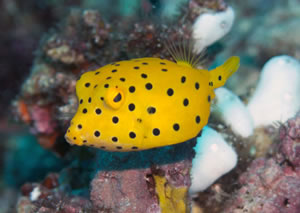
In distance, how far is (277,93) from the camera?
4.40m

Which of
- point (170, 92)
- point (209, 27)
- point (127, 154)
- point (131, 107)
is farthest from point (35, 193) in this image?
point (209, 27)

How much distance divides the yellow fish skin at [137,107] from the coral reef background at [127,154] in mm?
670

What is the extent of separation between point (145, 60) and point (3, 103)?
26.3 feet

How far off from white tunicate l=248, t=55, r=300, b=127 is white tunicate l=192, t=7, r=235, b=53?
0.90 meters

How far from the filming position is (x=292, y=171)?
3279 mm

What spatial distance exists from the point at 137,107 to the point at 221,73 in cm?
91

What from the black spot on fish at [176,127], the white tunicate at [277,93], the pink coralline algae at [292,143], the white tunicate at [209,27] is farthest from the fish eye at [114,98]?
the white tunicate at [277,93]

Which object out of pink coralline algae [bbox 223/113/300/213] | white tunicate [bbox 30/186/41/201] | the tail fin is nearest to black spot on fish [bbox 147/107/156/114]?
the tail fin

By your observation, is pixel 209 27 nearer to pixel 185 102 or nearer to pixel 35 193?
pixel 185 102

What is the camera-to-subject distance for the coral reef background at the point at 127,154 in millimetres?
2863

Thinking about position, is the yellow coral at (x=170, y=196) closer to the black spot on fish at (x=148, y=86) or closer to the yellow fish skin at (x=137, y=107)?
the yellow fish skin at (x=137, y=107)

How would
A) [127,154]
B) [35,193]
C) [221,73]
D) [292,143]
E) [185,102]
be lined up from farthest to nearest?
1. [35,193]
2. [292,143]
3. [127,154]
4. [221,73]
5. [185,102]

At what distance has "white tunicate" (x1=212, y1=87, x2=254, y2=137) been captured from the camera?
4.09 meters

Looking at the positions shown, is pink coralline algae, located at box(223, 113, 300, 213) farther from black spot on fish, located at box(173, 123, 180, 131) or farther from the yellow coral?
black spot on fish, located at box(173, 123, 180, 131)
